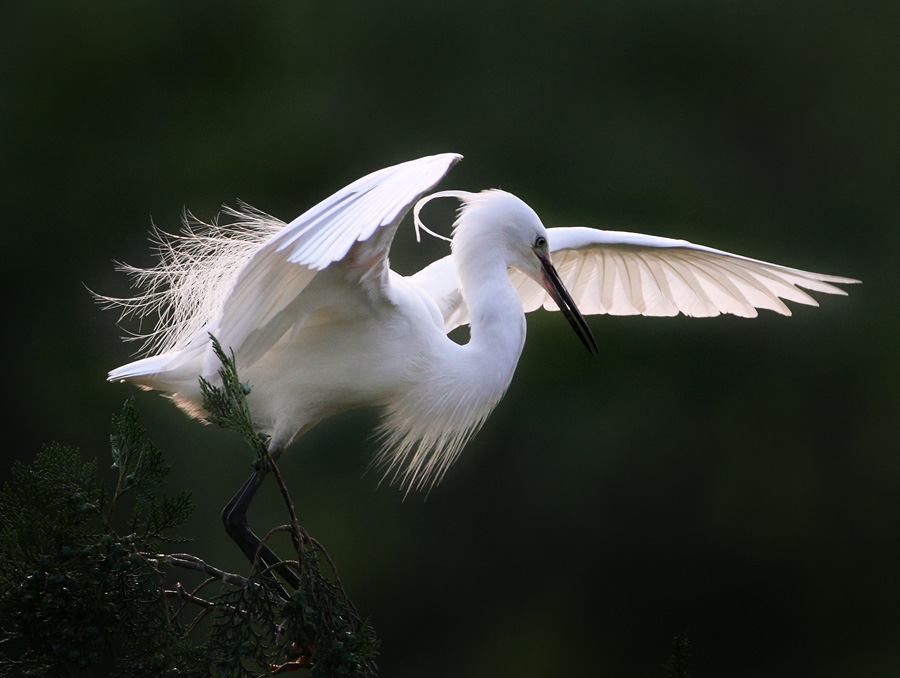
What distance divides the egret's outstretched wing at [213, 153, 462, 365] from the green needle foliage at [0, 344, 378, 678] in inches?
8.7

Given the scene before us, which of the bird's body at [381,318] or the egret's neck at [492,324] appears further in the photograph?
the egret's neck at [492,324]

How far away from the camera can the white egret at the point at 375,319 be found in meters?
1.66

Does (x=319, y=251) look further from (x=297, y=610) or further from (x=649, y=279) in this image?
(x=649, y=279)

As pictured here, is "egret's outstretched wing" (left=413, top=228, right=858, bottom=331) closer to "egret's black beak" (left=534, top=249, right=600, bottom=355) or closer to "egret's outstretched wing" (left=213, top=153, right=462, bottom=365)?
"egret's black beak" (left=534, top=249, right=600, bottom=355)

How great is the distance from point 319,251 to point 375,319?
1.83 ft

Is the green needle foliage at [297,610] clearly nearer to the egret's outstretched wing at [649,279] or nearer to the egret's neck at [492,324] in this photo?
the egret's neck at [492,324]

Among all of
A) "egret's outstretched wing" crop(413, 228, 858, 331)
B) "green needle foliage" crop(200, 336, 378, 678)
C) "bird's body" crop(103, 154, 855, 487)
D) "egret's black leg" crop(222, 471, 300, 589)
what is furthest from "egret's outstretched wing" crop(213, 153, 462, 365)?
"egret's outstretched wing" crop(413, 228, 858, 331)

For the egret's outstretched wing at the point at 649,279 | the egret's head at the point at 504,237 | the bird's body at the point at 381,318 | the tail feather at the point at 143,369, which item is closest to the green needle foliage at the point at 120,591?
the bird's body at the point at 381,318

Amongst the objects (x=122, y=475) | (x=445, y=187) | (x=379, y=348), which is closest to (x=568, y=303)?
(x=379, y=348)

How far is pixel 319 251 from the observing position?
1312 millimetres

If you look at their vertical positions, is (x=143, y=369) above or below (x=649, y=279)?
below

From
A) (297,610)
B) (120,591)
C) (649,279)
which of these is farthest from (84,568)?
(649,279)

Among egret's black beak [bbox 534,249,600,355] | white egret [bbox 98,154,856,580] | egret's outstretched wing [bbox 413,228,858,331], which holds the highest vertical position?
egret's outstretched wing [bbox 413,228,858,331]

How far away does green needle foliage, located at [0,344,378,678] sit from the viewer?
4.28 feet
